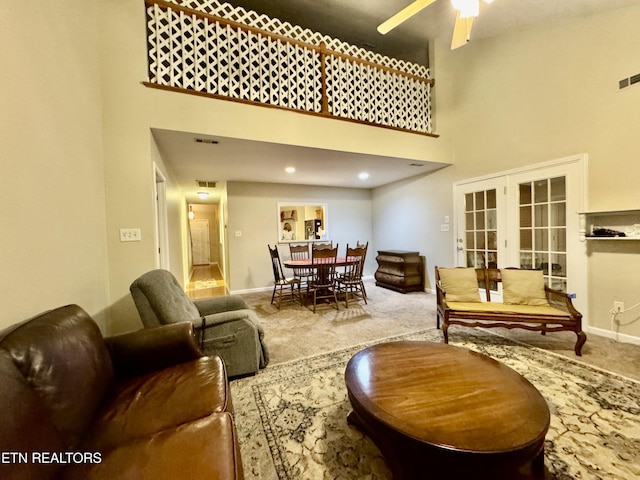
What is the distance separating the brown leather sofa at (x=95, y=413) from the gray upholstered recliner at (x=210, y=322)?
1.48ft

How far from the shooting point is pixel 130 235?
2521mm

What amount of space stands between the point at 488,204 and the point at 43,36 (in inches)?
192

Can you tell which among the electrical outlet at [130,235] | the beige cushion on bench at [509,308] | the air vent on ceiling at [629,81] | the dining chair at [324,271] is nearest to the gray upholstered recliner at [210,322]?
the electrical outlet at [130,235]

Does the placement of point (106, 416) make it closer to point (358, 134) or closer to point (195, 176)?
point (358, 134)

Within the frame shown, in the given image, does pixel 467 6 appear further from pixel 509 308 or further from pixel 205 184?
pixel 205 184

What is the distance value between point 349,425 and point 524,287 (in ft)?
7.86

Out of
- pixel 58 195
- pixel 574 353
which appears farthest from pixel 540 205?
pixel 58 195

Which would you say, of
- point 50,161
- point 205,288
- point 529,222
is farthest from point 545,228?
point 205,288

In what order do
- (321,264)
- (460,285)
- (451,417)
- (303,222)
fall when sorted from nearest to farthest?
(451,417) < (460,285) < (321,264) < (303,222)

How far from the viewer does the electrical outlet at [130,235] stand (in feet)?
8.20

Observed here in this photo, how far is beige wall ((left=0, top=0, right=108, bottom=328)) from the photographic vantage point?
1.21 metres

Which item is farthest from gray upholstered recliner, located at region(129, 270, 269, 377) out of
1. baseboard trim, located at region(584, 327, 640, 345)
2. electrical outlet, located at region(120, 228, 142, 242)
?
baseboard trim, located at region(584, 327, 640, 345)

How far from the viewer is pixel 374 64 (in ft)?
12.5

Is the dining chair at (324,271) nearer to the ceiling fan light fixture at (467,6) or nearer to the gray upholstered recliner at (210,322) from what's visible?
the gray upholstered recliner at (210,322)
